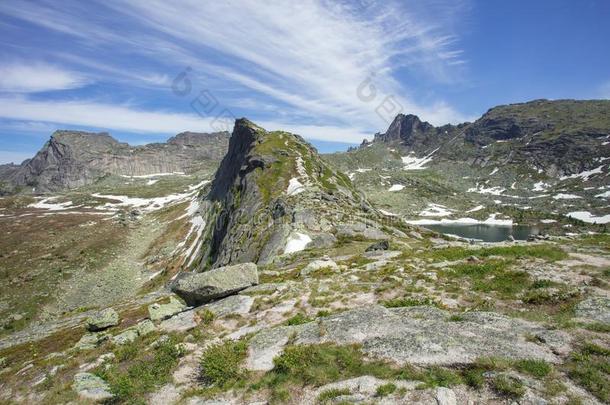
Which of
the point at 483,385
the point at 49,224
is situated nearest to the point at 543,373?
the point at 483,385

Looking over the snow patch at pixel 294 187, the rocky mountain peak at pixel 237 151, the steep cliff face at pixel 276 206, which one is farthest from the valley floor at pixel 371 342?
the rocky mountain peak at pixel 237 151

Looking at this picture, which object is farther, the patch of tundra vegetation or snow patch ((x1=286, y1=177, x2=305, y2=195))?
snow patch ((x1=286, y1=177, x2=305, y2=195))

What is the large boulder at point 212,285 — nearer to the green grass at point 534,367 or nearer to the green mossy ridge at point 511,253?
the green mossy ridge at point 511,253

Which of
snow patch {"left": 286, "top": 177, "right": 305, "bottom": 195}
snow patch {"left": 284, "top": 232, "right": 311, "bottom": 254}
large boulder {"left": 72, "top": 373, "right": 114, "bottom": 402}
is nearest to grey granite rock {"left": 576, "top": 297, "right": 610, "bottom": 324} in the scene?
large boulder {"left": 72, "top": 373, "right": 114, "bottom": 402}

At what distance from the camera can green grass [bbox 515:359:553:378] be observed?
36.6 ft

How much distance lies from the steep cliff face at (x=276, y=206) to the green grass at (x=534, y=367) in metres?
36.0

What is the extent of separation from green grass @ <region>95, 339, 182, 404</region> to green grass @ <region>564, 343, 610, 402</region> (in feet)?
50.5

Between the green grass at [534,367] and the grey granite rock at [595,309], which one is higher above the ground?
the grey granite rock at [595,309]

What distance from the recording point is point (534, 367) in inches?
448

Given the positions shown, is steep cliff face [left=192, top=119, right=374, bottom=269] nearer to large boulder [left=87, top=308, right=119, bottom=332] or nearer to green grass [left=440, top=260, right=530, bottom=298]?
large boulder [left=87, top=308, right=119, bottom=332]

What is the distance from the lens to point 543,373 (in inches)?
437

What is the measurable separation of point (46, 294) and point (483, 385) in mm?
82336

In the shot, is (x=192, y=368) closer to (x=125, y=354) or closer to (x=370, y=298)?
(x=125, y=354)

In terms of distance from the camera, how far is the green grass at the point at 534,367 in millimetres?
11143
